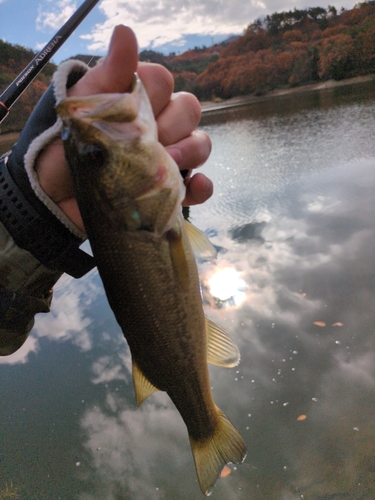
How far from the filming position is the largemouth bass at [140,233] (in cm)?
134

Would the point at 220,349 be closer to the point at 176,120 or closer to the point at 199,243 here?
the point at 199,243

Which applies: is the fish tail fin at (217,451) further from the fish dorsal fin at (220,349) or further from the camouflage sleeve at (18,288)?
the camouflage sleeve at (18,288)

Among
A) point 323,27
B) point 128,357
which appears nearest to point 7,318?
point 128,357

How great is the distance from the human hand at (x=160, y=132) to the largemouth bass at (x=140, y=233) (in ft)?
0.66

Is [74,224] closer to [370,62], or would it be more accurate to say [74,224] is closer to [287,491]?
[287,491]

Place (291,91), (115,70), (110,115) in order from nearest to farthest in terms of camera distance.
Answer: (110,115) → (115,70) → (291,91)

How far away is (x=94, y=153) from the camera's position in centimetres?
137

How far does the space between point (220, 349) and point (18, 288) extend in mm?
1240

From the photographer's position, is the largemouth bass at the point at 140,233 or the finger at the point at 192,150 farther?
the finger at the point at 192,150

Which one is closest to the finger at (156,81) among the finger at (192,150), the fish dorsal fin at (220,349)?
the finger at (192,150)

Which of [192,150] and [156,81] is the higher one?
[156,81]

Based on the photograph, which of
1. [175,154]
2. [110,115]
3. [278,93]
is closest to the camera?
[110,115]

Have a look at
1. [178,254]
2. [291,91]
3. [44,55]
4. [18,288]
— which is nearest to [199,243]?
[178,254]

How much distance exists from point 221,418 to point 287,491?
1502 mm
